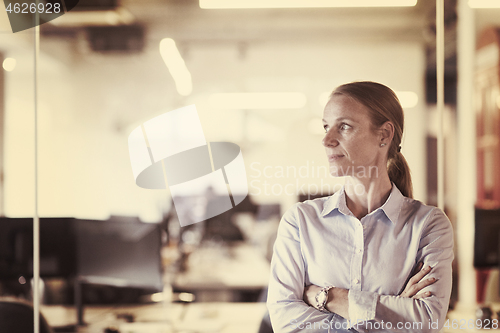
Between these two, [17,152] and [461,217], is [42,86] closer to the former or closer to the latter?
[17,152]

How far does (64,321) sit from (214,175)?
1272 millimetres

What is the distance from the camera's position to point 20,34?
91.4 inches

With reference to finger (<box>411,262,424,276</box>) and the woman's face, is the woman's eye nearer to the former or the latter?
the woman's face

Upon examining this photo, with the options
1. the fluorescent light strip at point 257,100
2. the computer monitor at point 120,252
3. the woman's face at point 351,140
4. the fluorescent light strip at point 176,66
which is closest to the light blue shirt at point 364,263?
the woman's face at point 351,140

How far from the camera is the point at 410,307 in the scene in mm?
1657

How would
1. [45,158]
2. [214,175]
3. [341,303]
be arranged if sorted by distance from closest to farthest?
[341,303]
[214,175]
[45,158]

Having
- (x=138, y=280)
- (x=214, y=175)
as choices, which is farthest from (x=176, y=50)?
(x=138, y=280)

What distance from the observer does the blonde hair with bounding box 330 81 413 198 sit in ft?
6.17

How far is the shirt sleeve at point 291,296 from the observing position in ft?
5.58

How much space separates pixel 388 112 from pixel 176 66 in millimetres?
1176

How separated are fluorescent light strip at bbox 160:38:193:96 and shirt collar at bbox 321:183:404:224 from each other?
0.99m

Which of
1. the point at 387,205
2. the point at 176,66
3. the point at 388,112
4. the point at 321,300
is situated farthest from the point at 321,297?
the point at 176,66

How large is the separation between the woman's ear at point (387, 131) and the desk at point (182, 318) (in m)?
1.12

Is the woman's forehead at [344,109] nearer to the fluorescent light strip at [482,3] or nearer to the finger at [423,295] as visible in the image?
the finger at [423,295]
